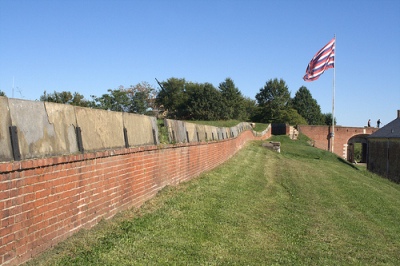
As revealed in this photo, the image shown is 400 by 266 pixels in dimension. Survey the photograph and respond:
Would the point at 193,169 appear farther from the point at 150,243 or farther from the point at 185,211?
the point at 150,243

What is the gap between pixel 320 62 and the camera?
110 feet

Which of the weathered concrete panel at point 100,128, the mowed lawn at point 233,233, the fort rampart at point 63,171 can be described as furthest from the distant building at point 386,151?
the weathered concrete panel at point 100,128

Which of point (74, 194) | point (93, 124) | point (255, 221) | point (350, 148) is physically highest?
point (93, 124)

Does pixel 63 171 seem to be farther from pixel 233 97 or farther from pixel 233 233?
pixel 233 97

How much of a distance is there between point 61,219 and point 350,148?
6417 cm

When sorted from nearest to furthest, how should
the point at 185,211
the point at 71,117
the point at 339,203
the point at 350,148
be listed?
1. the point at 71,117
2. the point at 185,211
3. the point at 339,203
4. the point at 350,148

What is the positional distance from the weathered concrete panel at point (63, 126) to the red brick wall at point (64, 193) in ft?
0.41

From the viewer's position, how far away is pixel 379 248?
6418mm

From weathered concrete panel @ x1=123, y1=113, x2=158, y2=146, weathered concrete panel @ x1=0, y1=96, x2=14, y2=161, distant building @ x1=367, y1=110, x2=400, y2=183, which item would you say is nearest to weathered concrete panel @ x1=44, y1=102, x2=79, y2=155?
weathered concrete panel @ x1=0, y1=96, x2=14, y2=161

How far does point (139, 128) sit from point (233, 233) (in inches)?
82.3

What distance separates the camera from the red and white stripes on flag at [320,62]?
3297cm

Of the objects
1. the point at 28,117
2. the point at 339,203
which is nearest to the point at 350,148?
the point at 339,203

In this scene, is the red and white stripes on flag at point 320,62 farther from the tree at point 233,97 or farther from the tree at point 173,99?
the tree at point 233,97

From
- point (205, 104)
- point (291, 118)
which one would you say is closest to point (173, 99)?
point (205, 104)
